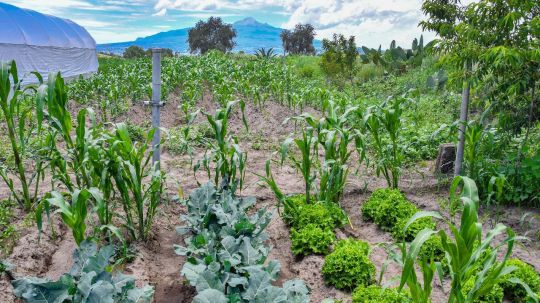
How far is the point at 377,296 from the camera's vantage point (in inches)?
117

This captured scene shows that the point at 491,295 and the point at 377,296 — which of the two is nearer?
the point at 377,296

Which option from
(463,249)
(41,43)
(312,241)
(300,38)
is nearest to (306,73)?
(41,43)

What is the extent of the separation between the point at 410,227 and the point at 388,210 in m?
0.33

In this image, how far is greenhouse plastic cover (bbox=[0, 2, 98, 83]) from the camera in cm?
1477

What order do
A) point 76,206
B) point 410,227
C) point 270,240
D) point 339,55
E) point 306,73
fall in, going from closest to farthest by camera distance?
point 76,206 < point 410,227 < point 270,240 < point 339,55 < point 306,73

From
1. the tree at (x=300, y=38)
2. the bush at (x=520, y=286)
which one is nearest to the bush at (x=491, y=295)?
the bush at (x=520, y=286)

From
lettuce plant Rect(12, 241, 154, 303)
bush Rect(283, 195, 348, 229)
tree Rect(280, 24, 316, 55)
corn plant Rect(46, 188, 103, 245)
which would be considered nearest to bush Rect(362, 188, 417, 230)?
bush Rect(283, 195, 348, 229)

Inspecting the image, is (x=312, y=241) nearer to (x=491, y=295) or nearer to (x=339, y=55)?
(x=491, y=295)

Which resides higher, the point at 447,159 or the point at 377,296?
the point at 447,159

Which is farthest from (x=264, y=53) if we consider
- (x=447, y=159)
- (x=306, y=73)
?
(x=447, y=159)

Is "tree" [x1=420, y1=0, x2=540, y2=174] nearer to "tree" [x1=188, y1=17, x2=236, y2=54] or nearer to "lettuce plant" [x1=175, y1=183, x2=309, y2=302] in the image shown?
"lettuce plant" [x1=175, y1=183, x2=309, y2=302]

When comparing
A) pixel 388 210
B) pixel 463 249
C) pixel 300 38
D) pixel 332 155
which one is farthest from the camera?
pixel 300 38

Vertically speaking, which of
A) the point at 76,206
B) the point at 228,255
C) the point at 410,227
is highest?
the point at 76,206

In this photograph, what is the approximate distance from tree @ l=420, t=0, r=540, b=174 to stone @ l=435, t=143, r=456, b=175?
0.61 meters
